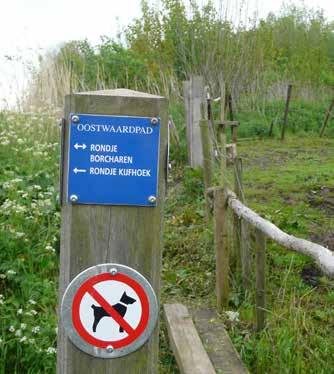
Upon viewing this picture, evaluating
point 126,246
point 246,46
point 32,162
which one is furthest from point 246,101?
point 126,246

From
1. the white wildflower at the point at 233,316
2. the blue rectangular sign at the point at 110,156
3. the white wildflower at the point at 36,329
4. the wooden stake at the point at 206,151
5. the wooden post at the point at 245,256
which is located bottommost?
the white wildflower at the point at 233,316

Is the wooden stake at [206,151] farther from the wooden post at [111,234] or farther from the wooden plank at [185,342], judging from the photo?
the wooden post at [111,234]

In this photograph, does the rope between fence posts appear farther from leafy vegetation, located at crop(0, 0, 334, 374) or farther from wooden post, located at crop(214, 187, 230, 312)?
leafy vegetation, located at crop(0, 0, 334, 374)

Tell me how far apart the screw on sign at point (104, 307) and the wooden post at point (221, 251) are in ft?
8.57

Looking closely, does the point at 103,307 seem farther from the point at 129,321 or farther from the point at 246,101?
the point at 246,101

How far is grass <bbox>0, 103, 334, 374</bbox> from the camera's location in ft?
12.8

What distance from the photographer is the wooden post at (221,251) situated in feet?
15.8

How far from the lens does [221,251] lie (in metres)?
4.88

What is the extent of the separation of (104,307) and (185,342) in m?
1.93

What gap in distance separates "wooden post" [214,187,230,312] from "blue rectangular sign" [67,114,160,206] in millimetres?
A: 2726

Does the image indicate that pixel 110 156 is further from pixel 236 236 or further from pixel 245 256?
pixel 236 236

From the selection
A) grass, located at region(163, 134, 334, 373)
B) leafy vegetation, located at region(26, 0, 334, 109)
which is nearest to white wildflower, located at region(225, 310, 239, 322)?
grass, located at region(163, 134, 334, 373)

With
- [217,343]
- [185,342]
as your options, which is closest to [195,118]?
[217,343]

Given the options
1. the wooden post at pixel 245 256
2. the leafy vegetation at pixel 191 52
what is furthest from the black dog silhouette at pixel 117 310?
the leafy vegetation at pixel 191 52
